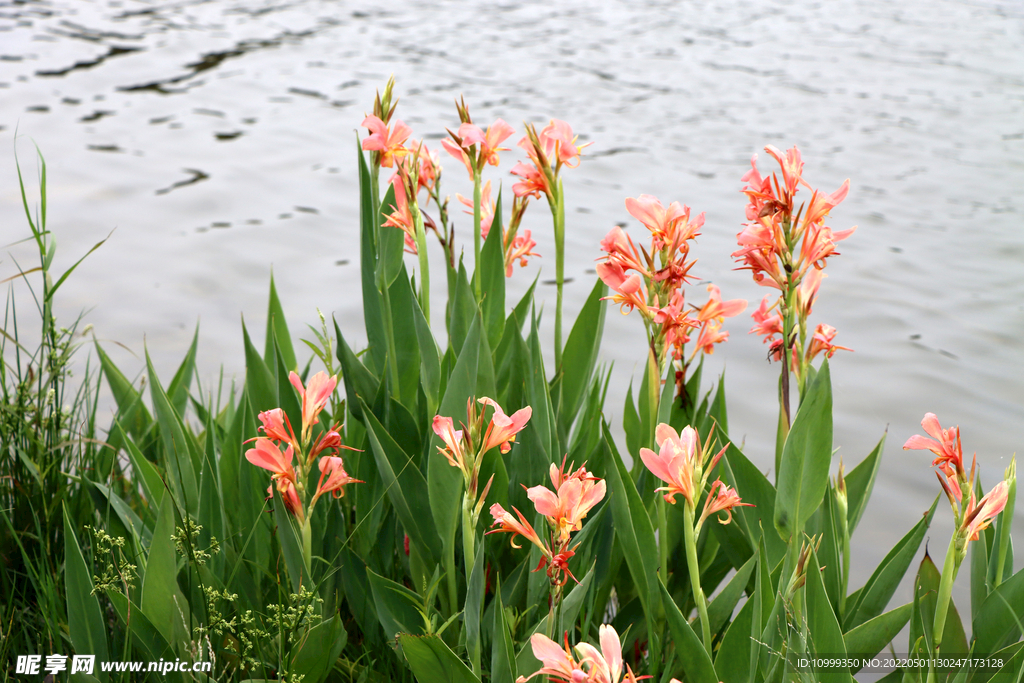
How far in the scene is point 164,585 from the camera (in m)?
1.24

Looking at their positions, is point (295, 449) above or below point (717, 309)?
below

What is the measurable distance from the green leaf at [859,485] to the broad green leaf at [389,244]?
97 cm

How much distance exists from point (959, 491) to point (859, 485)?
0.53m

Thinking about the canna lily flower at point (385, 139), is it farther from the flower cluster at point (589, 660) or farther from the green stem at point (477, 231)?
the flower cluster at point (589, 660)

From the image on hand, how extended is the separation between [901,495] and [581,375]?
135 centimetres

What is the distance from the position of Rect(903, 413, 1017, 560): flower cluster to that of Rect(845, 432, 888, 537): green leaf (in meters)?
0.50

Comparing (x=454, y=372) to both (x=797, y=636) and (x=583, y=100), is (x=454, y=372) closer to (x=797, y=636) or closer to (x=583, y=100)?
(x=797, y=636)

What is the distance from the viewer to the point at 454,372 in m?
1.28

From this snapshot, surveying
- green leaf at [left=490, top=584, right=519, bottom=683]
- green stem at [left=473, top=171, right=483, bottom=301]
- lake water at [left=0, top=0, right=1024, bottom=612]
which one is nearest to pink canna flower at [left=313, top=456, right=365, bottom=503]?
green leaf at [left=490, top=584, right=519, bottom=683]

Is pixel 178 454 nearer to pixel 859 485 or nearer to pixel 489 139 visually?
pixel 489 139

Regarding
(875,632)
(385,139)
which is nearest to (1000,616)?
(875,632)

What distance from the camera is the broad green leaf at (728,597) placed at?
130cm

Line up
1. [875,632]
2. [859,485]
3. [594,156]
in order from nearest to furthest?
1. [875,632]
2. [859,485]
3. [594,156]

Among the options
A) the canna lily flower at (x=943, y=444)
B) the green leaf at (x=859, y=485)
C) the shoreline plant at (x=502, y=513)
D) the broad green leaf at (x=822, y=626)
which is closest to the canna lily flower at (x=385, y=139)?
the shoreline plant at (x=502, y=513)
